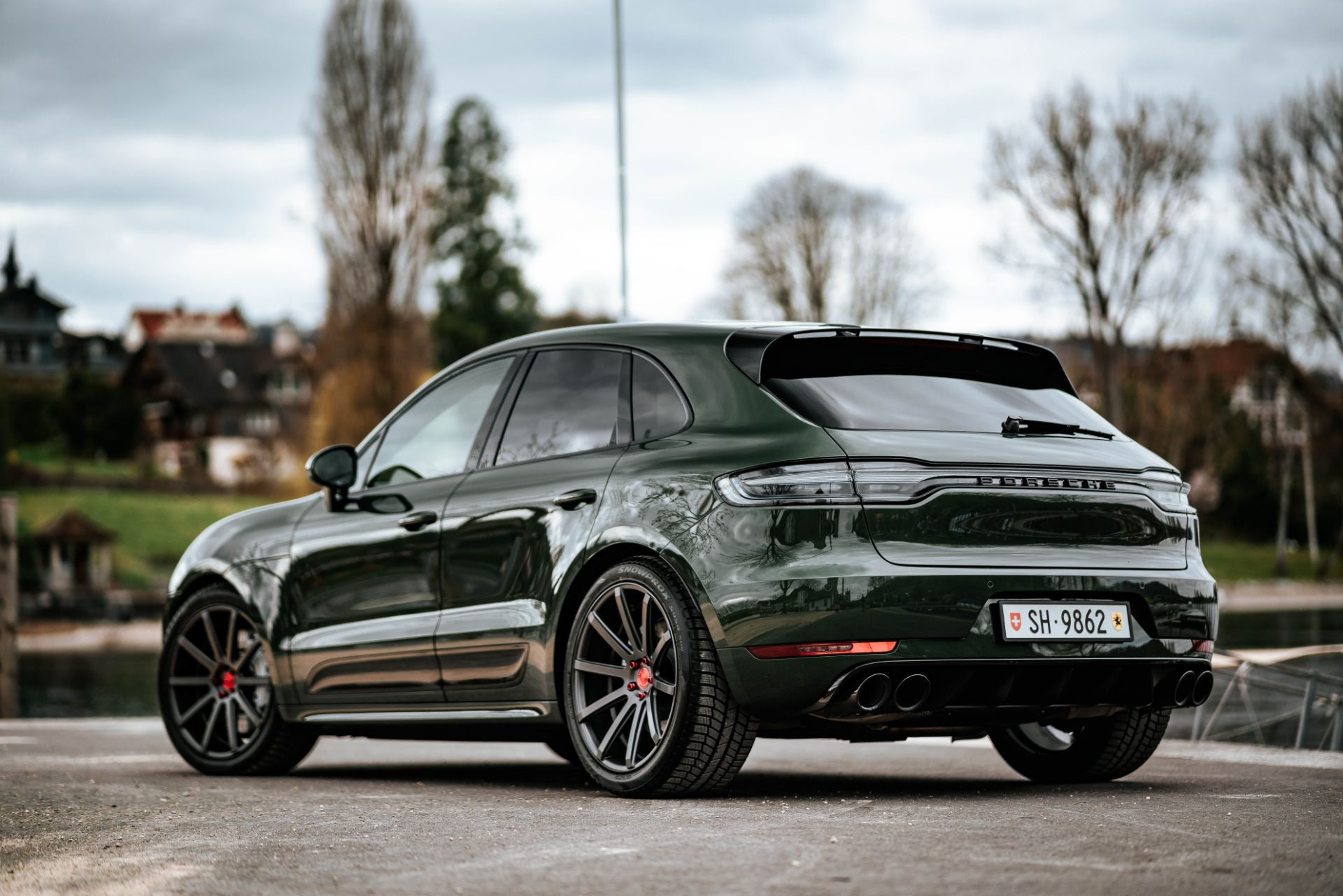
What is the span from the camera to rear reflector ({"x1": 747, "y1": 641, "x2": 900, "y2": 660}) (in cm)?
521

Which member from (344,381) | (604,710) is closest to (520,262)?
(344,381)

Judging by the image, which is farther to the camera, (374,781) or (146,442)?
(146,442)

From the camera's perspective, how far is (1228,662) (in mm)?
10828

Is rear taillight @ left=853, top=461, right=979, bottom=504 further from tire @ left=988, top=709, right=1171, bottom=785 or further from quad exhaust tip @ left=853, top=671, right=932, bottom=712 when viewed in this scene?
tire @ left=988, top=709, right=1171, bottom=785

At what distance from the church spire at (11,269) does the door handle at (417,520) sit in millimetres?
122376

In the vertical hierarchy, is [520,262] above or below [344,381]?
above

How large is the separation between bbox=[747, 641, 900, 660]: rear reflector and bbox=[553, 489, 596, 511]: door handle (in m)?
0.96

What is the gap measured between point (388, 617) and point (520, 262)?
6369cm

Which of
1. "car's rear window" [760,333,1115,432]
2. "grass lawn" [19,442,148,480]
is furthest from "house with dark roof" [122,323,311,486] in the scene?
"car's rear window" [760,333,1115,432]

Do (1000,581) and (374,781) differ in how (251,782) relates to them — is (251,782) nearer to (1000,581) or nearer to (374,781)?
(374,781)

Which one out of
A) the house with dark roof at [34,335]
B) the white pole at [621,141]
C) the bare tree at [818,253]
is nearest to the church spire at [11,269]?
the house with dark roof at [34,335]

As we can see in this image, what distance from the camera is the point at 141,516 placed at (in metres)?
79.9

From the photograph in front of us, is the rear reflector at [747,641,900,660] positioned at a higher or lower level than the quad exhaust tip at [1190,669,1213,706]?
higher

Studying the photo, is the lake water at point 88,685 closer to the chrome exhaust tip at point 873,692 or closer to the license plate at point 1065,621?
the chrome exhaust tip at point 873,692
